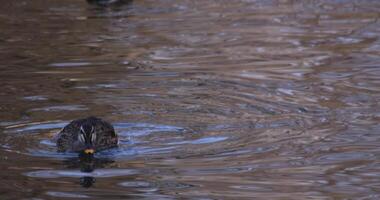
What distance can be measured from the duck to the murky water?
0.12m

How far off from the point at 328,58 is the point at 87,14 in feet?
21.5

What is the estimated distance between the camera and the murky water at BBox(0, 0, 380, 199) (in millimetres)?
9578

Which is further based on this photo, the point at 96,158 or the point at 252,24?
the point at 252,24

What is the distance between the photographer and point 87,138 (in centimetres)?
1074

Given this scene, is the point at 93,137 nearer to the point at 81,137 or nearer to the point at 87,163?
the point at 81,137

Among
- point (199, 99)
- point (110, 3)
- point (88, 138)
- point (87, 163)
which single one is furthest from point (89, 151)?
point (110, 3)

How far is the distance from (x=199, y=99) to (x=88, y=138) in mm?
2420

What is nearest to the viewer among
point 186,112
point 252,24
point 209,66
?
point 186,112

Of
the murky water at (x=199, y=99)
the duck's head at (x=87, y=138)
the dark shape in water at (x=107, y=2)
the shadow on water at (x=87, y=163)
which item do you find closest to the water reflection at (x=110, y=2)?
the dark shape in water at (x=107, y=2)

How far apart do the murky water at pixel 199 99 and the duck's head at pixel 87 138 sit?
0.40 feet

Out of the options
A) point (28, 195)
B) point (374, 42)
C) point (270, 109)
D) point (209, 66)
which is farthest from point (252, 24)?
point (28, 195)

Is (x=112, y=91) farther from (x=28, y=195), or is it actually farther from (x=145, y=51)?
(x=28, y=195)

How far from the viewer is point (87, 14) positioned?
21.0 meters

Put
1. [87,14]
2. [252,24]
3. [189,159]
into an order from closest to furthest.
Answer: [189,159]
[252,24]
[87,14]
